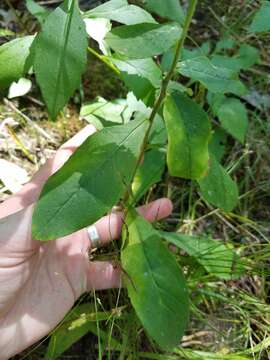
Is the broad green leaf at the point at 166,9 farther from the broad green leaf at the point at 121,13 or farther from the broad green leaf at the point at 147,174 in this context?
the broad green leaf at the point at 147,174

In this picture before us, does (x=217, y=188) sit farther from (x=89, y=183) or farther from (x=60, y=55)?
(x=60, y=55)

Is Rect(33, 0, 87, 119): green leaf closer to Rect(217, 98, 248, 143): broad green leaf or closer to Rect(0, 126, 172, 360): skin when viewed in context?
Rect(0, 126, 172, 360): skin

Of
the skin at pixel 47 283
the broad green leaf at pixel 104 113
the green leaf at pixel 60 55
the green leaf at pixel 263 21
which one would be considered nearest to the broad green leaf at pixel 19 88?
the broad green leaf at pixel 104 113

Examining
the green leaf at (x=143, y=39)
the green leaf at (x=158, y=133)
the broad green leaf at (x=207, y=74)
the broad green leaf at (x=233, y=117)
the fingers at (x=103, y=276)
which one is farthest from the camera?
the broad green leaf at (x=233, y=117)

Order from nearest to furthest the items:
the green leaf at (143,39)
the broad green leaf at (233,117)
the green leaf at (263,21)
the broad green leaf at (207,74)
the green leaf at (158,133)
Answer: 1. the green leaf at (143,39)
2. the broad green leaf at (207,74)
3. the green leaf at (263,21)
4. the green leaf at (158,133)
5. the broad green leaf at (233,117)

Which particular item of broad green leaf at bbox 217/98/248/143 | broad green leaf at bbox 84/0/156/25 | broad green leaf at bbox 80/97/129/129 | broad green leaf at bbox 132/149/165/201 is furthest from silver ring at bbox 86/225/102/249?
broad green leaf at bbox 84/0/156/25

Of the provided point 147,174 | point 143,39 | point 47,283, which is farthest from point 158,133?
point 47,283

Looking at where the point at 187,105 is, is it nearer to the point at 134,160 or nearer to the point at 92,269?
the point at 134,160
